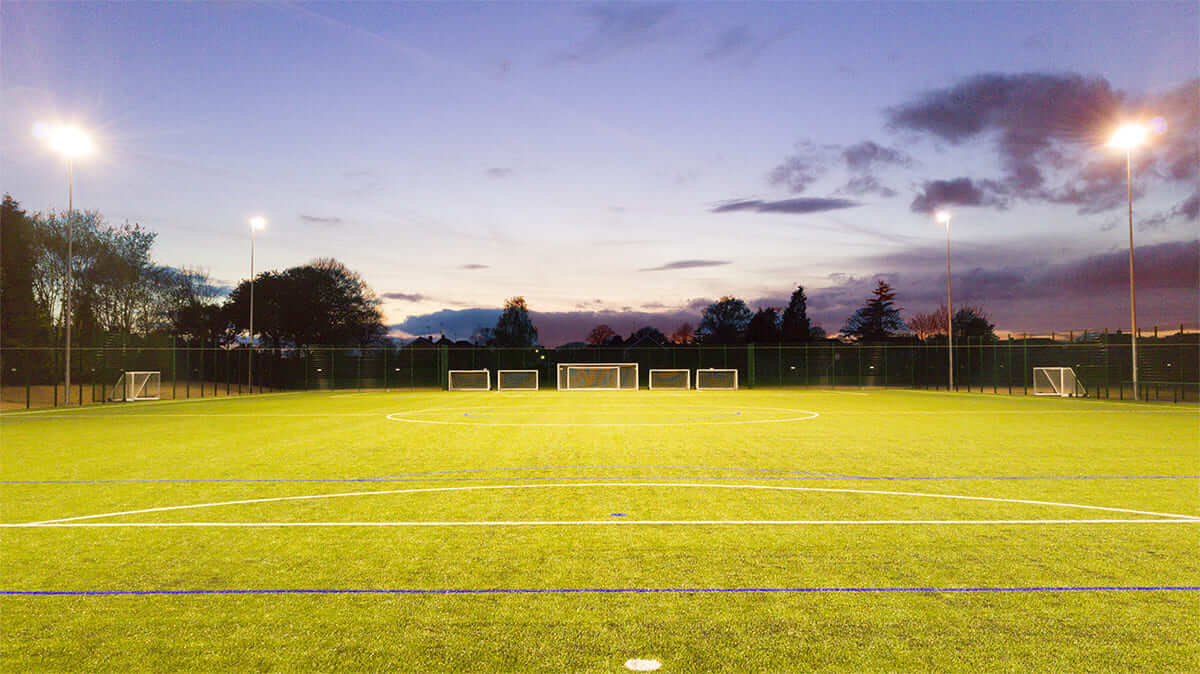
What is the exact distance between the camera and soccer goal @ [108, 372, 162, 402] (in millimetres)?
30328

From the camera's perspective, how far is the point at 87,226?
45781 mm

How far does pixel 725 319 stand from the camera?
8250 centimetres

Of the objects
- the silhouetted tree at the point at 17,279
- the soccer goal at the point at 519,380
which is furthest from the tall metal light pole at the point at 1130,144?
the silhouetted tree at the point at 17,279

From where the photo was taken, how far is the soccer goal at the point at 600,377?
42.7 m

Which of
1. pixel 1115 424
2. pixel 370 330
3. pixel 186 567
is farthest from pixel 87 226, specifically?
pixel 1115 424

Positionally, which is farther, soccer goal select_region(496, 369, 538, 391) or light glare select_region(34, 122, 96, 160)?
soccer goal select_region(496, 369, 538, 391)

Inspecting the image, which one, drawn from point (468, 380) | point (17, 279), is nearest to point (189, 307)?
point (17, 279)

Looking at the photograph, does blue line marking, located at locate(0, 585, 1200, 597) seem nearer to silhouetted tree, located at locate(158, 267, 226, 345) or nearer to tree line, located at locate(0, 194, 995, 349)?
tree line, located at locate(0, 194, 995, 349)

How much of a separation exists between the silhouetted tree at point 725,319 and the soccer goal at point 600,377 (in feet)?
123

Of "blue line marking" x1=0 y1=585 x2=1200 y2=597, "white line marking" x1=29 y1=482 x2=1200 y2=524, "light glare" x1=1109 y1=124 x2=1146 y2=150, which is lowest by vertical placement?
"white line marking" x1=29 y1=482 x2=1200 y2=524

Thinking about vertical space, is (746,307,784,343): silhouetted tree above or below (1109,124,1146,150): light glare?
below

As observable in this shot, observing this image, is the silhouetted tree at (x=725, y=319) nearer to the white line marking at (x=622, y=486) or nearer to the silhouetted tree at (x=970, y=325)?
the silhouetted tree at (x=970, y=325)

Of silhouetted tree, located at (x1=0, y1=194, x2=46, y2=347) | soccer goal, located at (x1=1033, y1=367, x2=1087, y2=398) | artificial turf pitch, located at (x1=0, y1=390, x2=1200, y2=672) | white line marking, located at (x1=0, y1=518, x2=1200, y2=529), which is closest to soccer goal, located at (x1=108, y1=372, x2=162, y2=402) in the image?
silhouetted tree, located at (x1=0, y1=194, x2=46, y2=347)

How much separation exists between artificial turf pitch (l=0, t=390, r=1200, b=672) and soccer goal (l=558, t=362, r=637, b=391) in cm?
3018
